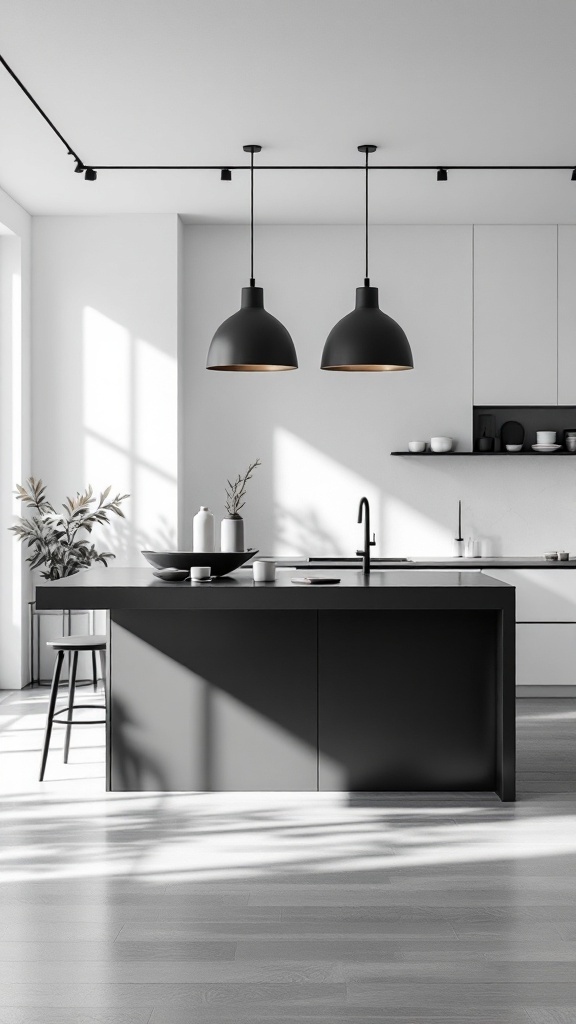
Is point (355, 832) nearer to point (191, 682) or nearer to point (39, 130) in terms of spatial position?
point (191, 682)

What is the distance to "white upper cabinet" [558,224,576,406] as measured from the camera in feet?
23.0

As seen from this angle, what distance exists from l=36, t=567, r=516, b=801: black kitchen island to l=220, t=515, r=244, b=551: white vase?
47cm

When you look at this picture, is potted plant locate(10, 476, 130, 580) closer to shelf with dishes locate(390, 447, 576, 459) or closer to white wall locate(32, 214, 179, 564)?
white wall locate(32, 214, 179, 564)

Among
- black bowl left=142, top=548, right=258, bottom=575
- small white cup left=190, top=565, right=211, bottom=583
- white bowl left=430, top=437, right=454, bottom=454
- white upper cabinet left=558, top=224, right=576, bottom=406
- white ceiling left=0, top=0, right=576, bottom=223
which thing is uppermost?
white ceiling left=0, top=0, right=576, bottom=223

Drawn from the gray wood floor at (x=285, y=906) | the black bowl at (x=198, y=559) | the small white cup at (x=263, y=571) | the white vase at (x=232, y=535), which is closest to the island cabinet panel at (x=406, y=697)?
the gray wood floor at (x=285, y=906)

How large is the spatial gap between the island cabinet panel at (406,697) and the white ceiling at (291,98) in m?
2.33

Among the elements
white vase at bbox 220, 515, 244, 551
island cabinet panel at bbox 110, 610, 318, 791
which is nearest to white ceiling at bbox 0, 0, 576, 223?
white vase at bbox 220, 515, 244, 551

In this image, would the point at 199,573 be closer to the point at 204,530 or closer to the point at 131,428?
the point at 204,530

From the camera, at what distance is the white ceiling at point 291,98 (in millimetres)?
3967

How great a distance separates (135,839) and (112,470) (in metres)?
3.46

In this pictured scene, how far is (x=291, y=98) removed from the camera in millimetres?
4750

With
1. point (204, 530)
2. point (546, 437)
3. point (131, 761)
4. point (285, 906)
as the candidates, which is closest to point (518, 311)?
point (546, 437)

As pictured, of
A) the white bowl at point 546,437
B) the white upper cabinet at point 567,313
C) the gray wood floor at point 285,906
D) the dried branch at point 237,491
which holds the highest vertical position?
the white upper cabinet at point 567,313

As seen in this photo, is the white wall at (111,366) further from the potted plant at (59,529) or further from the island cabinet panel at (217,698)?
the island cabinet panel at (217,698)
